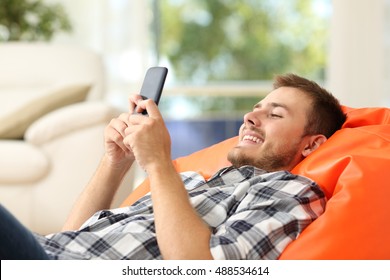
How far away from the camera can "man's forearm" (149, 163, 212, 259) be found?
1.40 m

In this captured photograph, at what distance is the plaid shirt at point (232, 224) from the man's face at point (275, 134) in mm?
93

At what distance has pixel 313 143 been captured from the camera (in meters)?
1.87

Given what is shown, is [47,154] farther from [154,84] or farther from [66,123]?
[154,84]

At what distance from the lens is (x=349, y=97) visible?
4.61 metres

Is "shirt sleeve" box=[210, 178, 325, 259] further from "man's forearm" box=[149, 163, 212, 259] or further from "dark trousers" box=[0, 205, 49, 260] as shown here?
"dark trousers" box=[0, 205, 49, 260]

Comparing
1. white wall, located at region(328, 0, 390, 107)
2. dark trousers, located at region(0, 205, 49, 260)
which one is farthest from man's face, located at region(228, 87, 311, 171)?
white wall, located at region(328, 0, 390, 107)

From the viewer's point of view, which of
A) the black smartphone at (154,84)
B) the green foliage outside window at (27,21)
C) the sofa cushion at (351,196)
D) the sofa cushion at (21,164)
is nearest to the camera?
the sofa cushion at (351,196)

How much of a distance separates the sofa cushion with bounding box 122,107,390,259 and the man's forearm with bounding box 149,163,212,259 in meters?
0.21

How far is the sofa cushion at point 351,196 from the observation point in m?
1.52

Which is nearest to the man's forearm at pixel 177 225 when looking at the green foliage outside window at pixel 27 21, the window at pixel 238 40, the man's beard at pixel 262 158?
the man's beard at pixel 262 158

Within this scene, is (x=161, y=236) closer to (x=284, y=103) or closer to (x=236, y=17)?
(x=284, y=103)

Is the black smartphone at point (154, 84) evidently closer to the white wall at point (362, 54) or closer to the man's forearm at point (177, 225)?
the man's forearm at point (177, 225)

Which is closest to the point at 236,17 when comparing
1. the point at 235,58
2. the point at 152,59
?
the point at 235,58

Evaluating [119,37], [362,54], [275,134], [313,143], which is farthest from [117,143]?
[119,37]
